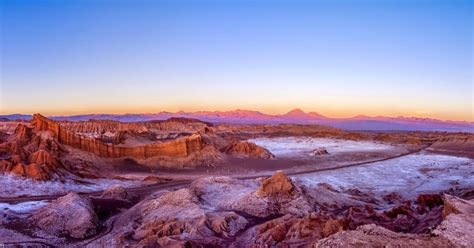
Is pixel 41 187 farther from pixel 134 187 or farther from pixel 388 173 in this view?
pixel 388 173

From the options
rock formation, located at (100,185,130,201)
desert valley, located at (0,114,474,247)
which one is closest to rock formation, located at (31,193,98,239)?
desert valley, located at (0,114,474,247)

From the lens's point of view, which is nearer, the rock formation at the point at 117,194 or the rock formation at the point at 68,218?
the rock formation at the point at 68,218

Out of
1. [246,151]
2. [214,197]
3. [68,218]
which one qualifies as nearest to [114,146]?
[246,151]

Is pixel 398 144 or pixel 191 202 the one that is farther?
pixel 398 144

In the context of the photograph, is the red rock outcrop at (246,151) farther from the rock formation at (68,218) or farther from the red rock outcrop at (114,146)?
the rock formation at (68,218)

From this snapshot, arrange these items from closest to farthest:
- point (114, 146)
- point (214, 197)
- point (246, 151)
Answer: point (214, 197), point (114, 146), point (246, 151)

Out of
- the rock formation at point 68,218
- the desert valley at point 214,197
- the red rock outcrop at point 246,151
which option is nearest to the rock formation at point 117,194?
the desert valley at point 214,197

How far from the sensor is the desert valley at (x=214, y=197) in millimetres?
14121

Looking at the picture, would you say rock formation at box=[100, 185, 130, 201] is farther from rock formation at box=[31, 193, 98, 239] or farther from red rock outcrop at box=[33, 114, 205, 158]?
red rock outcrop at box=[33, 114, 205, 158]

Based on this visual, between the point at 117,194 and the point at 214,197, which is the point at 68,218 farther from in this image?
the point at 214,197

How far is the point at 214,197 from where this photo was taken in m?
22.8

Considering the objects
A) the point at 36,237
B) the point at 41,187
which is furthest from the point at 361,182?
the point at 36,237

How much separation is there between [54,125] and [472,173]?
36769mm

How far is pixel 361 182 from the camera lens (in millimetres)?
34688
